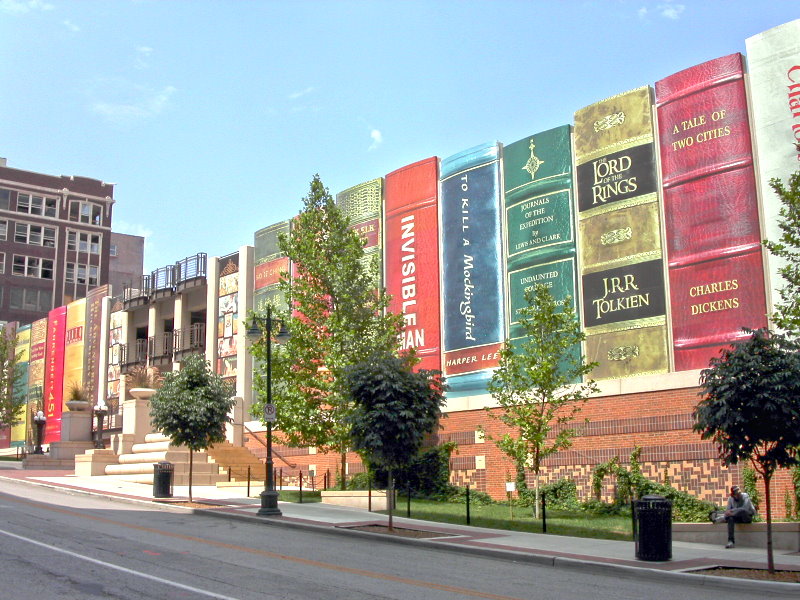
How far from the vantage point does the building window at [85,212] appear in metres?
85.4

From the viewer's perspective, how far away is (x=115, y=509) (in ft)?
79.8

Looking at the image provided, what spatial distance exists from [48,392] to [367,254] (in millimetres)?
34856

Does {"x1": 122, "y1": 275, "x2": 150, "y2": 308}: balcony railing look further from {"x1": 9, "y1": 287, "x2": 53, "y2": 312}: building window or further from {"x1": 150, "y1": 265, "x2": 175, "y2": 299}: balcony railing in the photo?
{"x1": 9, "y1": 287, "x2": 53, "y2": 312}: building window

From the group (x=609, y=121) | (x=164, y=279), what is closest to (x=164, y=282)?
(x=164, y=279)

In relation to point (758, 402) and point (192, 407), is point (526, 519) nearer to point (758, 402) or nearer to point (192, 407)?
point (758, 402)

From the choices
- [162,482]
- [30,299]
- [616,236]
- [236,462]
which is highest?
[30,299]

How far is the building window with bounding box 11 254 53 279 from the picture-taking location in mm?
80938

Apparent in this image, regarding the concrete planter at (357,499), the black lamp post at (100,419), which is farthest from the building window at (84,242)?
the concrete planter at (357,499)

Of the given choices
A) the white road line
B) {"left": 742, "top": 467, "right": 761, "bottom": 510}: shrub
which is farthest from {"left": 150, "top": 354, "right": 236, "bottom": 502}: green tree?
{"left": 742, "top": 467, "right": 761, "bottom": 510}: shrub

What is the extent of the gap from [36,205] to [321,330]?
211ft

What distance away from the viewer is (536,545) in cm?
1747

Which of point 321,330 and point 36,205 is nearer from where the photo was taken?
point 321,330

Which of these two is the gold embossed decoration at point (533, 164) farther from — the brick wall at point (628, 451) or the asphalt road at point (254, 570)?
the asphalt road at point (254, 570)

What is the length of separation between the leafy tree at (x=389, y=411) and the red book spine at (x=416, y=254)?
10.3 metres
